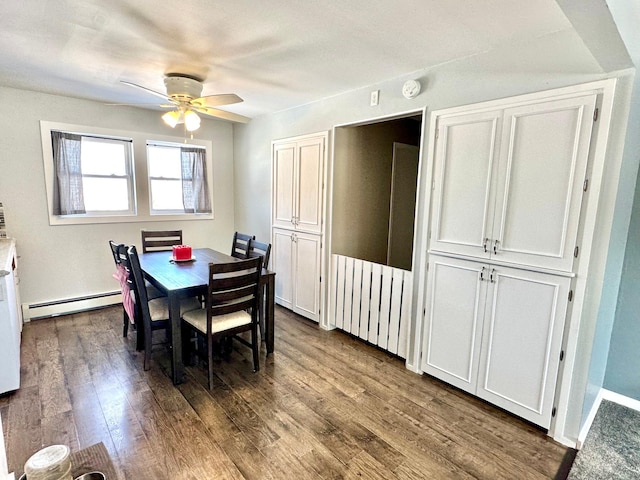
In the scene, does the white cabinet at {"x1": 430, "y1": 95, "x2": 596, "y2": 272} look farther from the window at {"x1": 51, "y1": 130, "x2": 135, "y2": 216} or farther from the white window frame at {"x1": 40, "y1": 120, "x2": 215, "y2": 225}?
the window at {"x1": 51, "y1": 130, "x2": 135, "y2": 216}

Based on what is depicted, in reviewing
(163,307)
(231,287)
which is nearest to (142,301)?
(163,307)

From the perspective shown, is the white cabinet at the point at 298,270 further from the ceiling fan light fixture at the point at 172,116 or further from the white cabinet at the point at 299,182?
the ceiling fan light fixture at the point at 172,116

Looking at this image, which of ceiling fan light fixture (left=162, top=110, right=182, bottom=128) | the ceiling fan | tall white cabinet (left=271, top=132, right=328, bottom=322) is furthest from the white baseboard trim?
ceiling fan light fixture (left=162, top=110, right=182, bottom=128)

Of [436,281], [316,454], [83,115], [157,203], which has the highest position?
[83,115]

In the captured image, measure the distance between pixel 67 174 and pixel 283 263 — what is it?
2657 millimetres

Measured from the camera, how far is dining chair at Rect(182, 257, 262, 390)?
2361 millimetres

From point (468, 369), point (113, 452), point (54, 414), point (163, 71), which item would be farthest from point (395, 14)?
point (54, 414)

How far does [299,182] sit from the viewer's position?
12.3 feet

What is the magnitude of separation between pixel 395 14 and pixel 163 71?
1.98 m

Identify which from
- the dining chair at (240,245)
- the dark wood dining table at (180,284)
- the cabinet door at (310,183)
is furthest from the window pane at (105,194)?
the cabinet door at (310,183)

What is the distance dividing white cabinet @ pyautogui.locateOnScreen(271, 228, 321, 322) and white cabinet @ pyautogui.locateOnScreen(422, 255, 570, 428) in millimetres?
1404

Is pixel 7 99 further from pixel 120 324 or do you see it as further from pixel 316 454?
pixel 316 454

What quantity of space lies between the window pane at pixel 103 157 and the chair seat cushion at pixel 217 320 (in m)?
2.50

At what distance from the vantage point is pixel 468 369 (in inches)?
96.2
